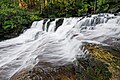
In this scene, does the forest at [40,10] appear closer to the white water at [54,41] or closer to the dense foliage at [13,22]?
the dense foliage at [13,22]

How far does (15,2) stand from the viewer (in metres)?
19.9

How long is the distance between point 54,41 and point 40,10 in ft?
31.6

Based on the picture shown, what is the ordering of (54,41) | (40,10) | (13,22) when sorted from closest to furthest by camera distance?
(54,41), (13,22), (40,10)

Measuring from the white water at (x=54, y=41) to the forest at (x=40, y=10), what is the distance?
90cm

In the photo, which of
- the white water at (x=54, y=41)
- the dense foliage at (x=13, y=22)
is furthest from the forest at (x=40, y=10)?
the white water at (x=54, y=41)

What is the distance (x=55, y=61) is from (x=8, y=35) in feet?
28.5

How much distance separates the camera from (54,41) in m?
9.24

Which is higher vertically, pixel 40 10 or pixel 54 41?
pixel 40 10

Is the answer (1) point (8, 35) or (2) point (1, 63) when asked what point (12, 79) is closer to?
(2) point (1, 63)

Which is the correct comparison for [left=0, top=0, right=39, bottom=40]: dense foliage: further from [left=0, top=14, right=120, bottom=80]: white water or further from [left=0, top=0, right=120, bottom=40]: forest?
[left=0, top=14, right=120, bottom=80]: white water

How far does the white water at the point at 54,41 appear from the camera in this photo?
6277 mm

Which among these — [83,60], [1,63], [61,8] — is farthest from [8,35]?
[83,60]

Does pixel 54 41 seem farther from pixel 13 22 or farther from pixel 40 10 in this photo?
pixel 40 10

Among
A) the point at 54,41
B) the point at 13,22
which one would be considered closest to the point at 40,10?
the point at 13,22
